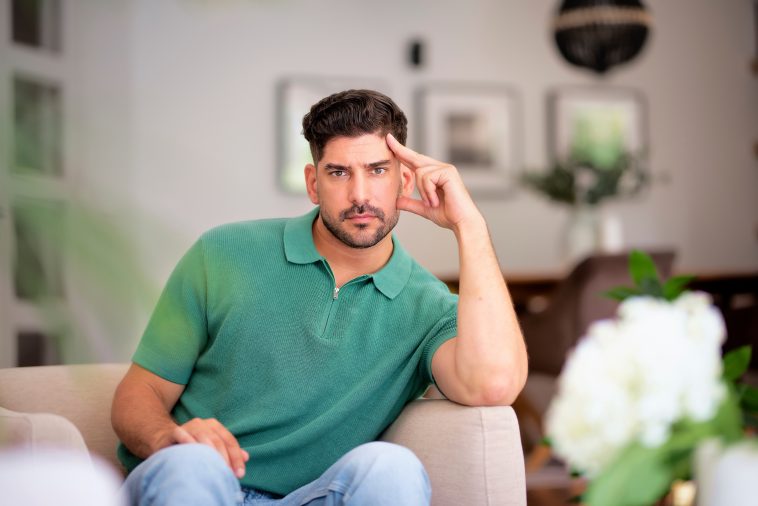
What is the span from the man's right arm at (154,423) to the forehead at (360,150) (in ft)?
1.72

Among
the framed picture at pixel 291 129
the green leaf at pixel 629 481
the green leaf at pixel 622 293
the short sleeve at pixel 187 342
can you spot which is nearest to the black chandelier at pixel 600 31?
the framed picture at pixel 291 129

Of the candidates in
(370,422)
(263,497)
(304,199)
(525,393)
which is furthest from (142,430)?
(304,199)

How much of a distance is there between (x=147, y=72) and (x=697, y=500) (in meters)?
4.17

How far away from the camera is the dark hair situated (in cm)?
171

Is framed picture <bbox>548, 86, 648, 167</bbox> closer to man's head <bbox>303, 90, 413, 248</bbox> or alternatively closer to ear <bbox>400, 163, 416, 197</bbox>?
ear <bbox>400, 163, 416, 197</bbox>

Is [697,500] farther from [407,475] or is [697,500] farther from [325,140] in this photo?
[325,140]

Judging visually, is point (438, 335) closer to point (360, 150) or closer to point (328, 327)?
point (328, 327)

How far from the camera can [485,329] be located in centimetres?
152

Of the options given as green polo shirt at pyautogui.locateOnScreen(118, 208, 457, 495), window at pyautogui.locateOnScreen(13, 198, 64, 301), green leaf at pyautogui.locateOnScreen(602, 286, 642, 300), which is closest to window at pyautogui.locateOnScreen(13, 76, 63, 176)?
window at pyautogui.locateOnScreen(13, 198, 64, 301)

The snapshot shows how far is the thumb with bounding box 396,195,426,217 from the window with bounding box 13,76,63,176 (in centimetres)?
144

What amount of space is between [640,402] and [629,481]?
0.06 meters

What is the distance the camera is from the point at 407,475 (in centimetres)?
130

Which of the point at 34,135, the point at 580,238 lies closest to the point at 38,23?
A: the point at 34,135

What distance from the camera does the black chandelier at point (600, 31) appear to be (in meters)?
3.98
